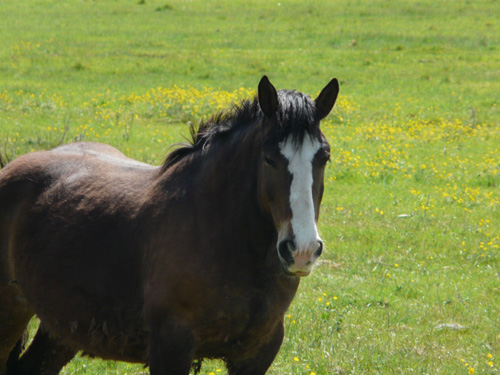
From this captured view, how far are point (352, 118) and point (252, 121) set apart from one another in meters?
13.5

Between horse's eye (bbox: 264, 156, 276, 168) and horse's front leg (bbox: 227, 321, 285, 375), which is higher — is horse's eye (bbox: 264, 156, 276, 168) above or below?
above

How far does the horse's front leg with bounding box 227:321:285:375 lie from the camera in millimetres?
4777

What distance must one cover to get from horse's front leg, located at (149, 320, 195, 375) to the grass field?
1.96 m

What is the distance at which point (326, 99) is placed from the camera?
463 cm

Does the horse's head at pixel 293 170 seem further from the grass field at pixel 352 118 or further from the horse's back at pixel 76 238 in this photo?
the grass field at pixel 352 118

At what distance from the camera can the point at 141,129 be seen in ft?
52.5

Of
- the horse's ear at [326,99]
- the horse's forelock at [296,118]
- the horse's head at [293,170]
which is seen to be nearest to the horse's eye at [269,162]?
the horse's head at [293,170]

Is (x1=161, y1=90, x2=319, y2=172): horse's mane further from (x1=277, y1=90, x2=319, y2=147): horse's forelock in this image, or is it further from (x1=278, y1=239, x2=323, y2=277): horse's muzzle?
(x1=278, y1=239, x2=323, y2=277): horse's muzzle

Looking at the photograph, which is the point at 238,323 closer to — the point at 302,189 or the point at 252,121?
the point at 302,189

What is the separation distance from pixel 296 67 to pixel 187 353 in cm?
1987

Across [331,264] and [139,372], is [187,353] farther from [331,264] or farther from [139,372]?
[331,264]

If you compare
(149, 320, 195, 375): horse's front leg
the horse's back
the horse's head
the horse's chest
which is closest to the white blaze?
the horse's head

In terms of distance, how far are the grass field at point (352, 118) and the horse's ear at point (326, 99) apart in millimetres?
2593

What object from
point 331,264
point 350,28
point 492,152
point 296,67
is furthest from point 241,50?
point 331,264
